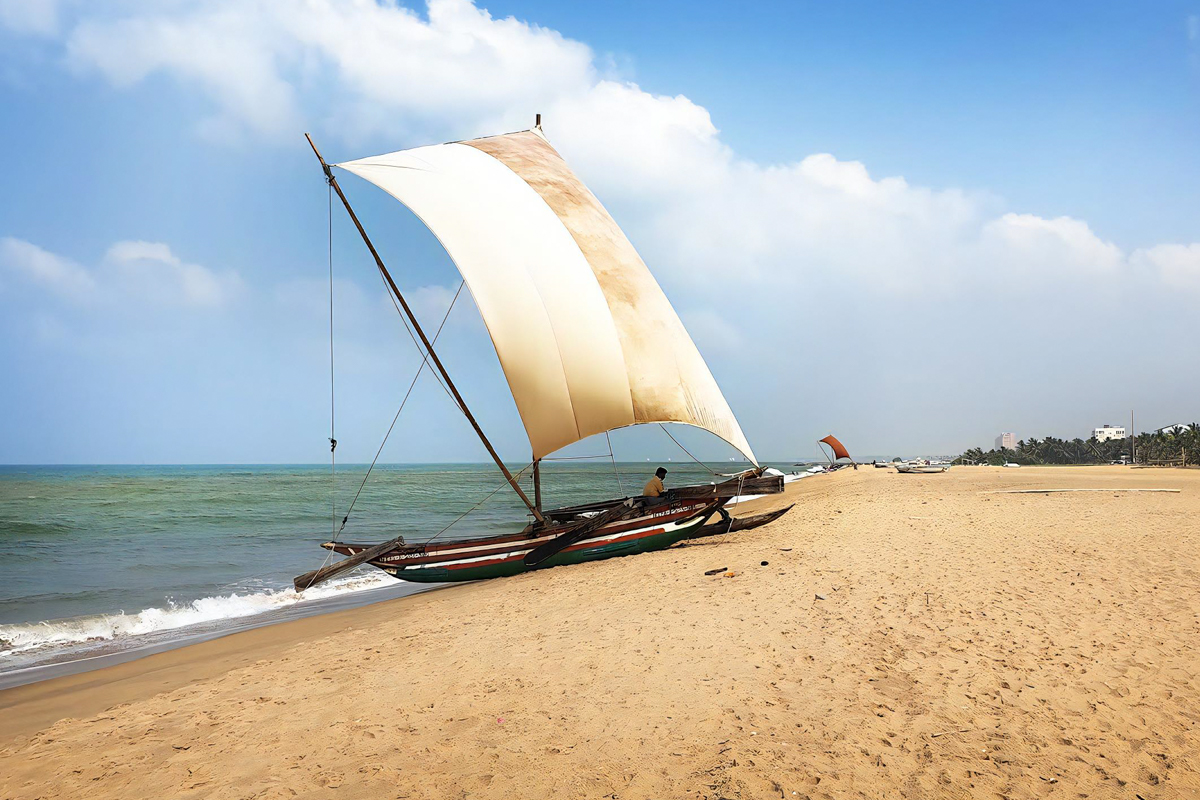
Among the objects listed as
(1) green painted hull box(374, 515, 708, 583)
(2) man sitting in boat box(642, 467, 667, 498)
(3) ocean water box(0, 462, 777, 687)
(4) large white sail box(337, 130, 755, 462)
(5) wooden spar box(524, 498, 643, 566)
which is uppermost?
(4) large white sail box(337, 130, 755, 462)

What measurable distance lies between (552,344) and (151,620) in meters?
7.53

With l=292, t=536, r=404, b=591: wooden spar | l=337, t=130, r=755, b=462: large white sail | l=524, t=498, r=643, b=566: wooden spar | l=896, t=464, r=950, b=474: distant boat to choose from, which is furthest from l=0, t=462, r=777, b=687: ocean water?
l=896, t=464, r=950, b=474: distant boat

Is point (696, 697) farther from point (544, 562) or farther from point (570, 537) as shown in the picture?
point (544, 562)

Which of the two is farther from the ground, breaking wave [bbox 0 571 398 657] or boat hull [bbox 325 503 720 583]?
boat hull [bbox 325 503 720 583]

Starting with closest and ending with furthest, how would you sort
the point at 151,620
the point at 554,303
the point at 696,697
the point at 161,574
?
the point at 696,697 → the point at 151,620 → the point at 554,303 → the point at 161,574

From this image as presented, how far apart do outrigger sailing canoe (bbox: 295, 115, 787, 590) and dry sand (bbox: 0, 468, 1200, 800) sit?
86.0 inches

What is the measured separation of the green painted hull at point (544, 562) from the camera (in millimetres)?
10438

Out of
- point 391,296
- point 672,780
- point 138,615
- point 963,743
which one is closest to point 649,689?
point 672,780

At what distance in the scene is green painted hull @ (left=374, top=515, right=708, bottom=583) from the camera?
10438mm

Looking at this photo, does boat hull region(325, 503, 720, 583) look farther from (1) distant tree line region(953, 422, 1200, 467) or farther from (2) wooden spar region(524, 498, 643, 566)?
(1) distant tree line region(953, 422, 1200, 467)

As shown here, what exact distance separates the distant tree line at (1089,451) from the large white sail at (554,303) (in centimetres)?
5127

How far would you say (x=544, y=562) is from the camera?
1073 centimetres

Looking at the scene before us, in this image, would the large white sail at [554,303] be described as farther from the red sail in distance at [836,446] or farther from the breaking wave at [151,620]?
the red sail in distance at [836,446]

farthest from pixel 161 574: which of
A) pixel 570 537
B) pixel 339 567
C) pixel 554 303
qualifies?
pixel 554 303
